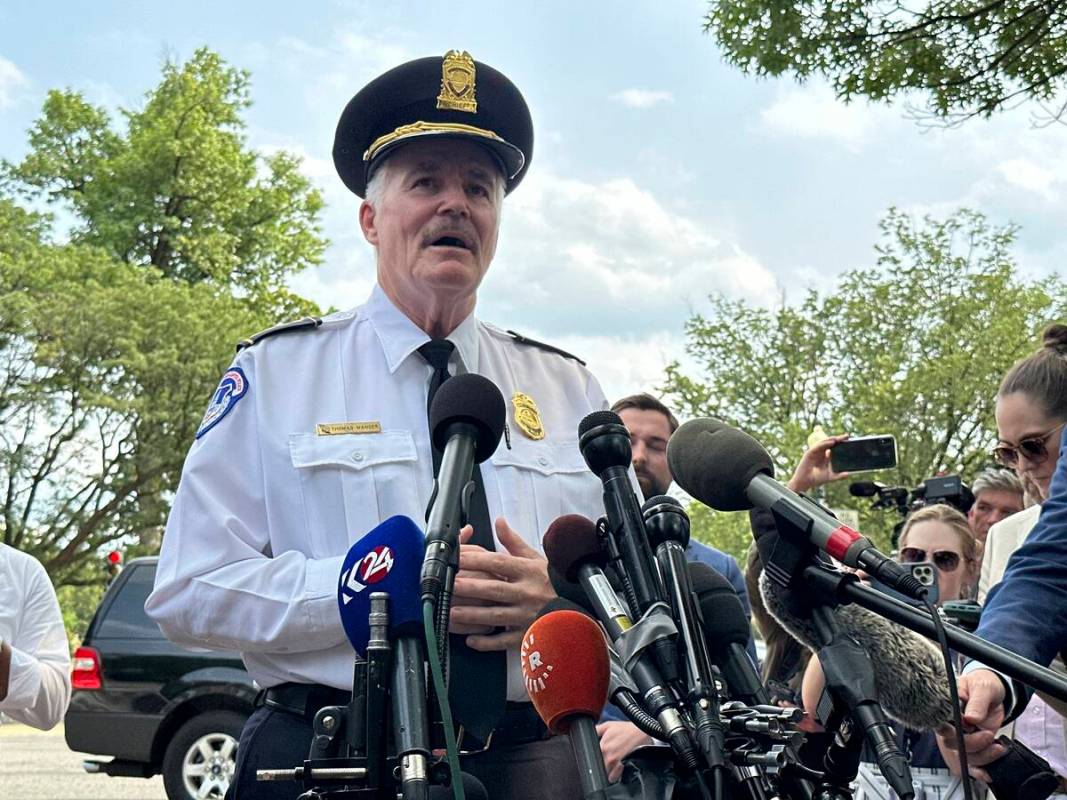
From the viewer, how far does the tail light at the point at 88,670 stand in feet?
35.3

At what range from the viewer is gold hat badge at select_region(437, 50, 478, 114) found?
3.22 metres

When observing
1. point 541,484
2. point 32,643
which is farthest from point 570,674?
point 32,643

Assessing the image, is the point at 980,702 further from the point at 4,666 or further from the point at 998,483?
the point at 998,483

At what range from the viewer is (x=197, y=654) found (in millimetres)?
10883

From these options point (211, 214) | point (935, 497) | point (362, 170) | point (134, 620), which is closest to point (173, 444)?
point (211, 214)

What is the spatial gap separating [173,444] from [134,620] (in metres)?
15.6

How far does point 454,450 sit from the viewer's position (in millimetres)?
2186

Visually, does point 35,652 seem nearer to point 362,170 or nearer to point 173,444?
point 362,170

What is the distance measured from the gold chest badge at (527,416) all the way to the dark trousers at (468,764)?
738 millimetres

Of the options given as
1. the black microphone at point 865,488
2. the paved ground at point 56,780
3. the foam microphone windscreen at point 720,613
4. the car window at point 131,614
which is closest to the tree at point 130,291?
the paved ground at point 56,780

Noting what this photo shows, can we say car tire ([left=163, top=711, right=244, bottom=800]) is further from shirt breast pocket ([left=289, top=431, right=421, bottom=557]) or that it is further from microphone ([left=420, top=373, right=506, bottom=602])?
microphone ([left=420, top=373, right=506, bottom=602])

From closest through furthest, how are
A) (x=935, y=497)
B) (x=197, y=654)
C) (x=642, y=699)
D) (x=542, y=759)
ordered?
(x=642, y=699) → (x=542, y=759) → (x=935, y=497) → (x=197, y=654)

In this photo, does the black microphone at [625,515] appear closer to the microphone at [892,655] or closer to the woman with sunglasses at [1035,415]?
the microphone at [892,655]

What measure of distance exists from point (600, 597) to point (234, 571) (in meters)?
1.02
